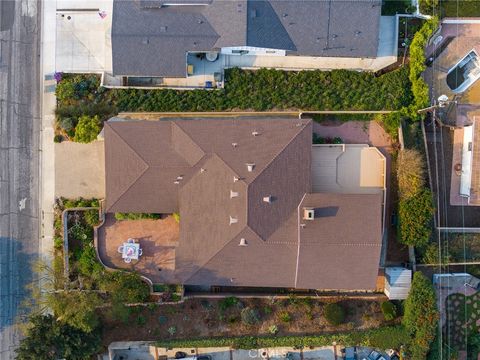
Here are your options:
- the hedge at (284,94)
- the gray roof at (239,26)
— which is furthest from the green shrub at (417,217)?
the gray roof at (239,26)

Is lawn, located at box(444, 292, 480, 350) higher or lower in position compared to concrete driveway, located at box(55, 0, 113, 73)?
lower

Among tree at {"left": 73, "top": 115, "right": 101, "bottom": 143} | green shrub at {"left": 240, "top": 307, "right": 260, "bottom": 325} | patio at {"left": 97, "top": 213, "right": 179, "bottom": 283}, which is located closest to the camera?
green shrub at {"left": 240, "top": 307, "right": 260, "bottom": 325}

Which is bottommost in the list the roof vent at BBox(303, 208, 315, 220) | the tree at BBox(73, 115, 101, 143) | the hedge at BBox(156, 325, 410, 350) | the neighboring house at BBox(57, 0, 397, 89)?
the hedge at BBox(156, 325, 410, 350)

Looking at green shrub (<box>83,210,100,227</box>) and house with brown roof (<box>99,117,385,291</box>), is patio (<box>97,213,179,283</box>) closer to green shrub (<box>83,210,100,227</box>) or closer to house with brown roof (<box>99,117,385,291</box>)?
green shrub (<box>83,210,100,227</box>)

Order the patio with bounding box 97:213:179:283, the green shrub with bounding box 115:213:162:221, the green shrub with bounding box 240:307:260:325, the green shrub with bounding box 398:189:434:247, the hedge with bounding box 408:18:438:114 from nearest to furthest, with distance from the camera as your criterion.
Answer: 1. the green shrub with bounding box 398:189:434:247
2. the hedge with bounding box 408:18:438:114
3. the green shrub with bounding box 240:307:260:325
4. the green shrub with bounding box 115:213:162:221
5. the patio with bounding box 97:213:179:283

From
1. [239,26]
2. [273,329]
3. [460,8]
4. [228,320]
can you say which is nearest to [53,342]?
[228,320]

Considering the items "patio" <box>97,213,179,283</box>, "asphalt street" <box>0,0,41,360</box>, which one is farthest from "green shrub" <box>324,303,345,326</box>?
"asphalt street" <box>0,0,41,360</box>

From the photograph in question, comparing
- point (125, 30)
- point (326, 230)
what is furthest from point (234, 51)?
point (326, 230)
